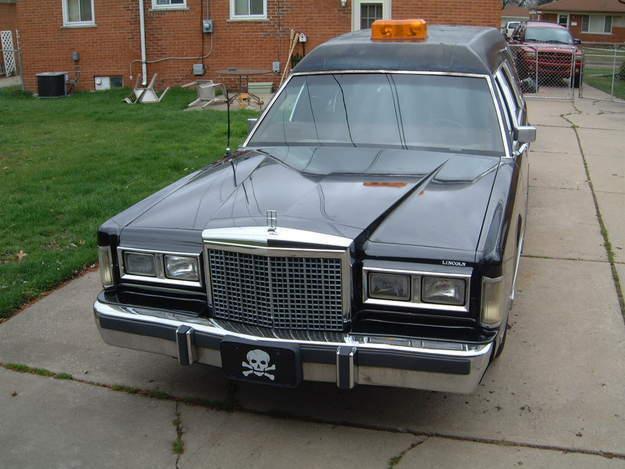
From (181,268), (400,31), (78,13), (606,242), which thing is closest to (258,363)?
(181,268)

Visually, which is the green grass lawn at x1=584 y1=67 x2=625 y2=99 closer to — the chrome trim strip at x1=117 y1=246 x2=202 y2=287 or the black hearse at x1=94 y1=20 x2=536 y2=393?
the black hearse at x1=94 y1=20 x2=536 y2=393

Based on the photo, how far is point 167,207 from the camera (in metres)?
4.10

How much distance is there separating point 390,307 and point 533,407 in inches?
45.0

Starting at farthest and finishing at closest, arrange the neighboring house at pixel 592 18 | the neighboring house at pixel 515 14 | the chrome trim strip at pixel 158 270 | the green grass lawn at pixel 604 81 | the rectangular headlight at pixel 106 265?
1. the neighboring house at pixel 515 14
2. the neighboring house at pixel 592 18
3. the green grass lawn at pixel 604 81
4. the rectangular headlight at pixel 106 265
5. the chrome trim strip at pixel 158 270

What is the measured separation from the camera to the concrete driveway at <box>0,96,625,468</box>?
3.58 metres

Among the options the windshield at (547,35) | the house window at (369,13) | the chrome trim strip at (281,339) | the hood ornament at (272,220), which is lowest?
the chrome trim strip at (281,339)

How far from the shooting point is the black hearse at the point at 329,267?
11.1 ft

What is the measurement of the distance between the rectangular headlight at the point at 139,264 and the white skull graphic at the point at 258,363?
71 cm

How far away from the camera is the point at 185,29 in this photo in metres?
17.4

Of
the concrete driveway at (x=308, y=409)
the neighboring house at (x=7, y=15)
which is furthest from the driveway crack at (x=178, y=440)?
the neighboring house at (x=7, y=15)

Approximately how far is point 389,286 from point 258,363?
27.8 inches

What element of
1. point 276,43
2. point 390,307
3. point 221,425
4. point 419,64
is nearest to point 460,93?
point 419,64

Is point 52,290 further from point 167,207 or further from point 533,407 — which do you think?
point 533,407

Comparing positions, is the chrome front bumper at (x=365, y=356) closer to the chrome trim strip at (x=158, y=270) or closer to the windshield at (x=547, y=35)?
the chrome trim strip at (x=158, y=270)
